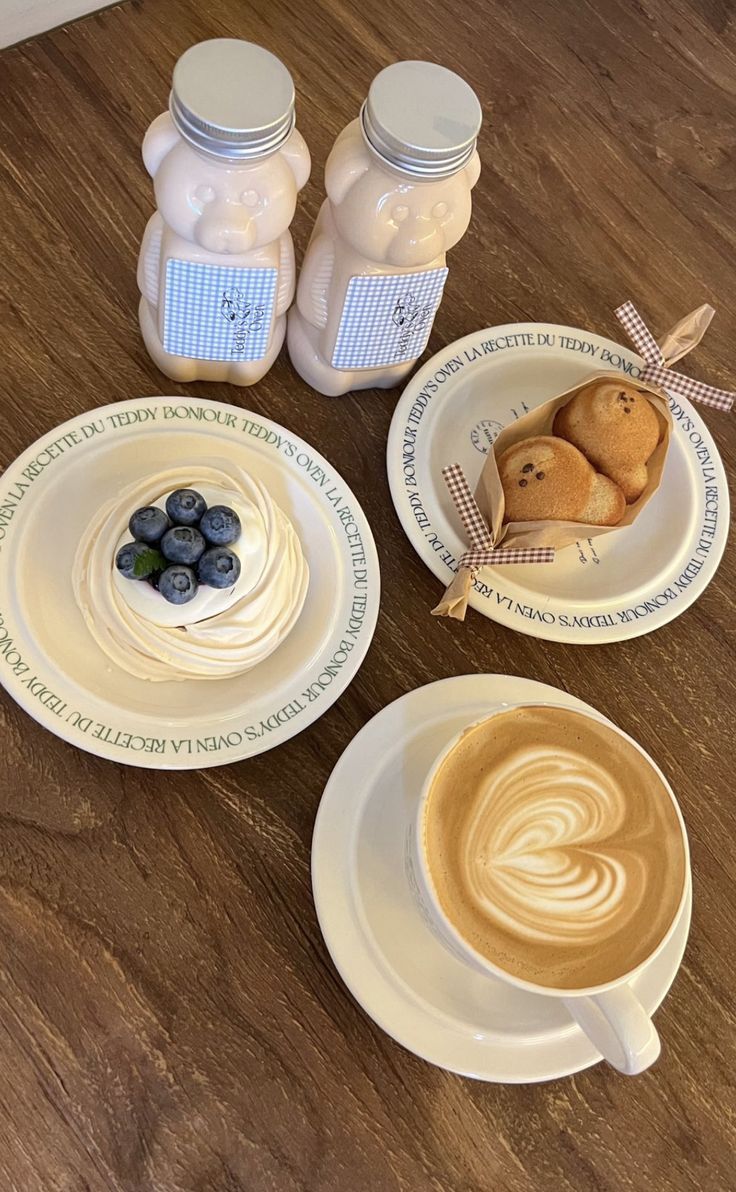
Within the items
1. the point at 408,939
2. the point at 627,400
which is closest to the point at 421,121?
the point at 627,400

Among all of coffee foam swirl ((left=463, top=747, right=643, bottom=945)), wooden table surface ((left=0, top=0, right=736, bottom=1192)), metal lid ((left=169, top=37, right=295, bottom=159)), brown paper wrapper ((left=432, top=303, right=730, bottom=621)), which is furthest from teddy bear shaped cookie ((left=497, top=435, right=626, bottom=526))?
metal lid ((left=169, top=37, right=295, bottom=159))

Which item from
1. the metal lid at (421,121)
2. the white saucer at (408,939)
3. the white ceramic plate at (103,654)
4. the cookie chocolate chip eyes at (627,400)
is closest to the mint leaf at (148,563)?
the white ceramic plate at (103,654)

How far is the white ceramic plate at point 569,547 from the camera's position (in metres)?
0.87

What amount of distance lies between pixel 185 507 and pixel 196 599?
0.22 ft

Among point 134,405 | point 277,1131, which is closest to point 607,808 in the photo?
point 277,1131

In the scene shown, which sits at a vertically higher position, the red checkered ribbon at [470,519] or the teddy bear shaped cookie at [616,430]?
the teddy bear shaped cookie at [616,430]

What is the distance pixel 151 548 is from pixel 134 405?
0.17 metres

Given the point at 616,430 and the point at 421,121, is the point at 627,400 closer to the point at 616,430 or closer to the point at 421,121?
the point at 616,430

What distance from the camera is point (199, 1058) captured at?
74cm

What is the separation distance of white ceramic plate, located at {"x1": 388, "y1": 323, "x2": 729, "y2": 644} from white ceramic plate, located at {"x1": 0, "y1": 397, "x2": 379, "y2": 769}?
0.09 meters

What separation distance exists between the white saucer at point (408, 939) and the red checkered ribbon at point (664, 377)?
12.5 inches

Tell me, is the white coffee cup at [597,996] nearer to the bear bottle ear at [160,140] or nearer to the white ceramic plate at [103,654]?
the white ceramic plate at [103,654]

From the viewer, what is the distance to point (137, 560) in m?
0.69

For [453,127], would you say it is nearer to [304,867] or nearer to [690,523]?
[690,523]
